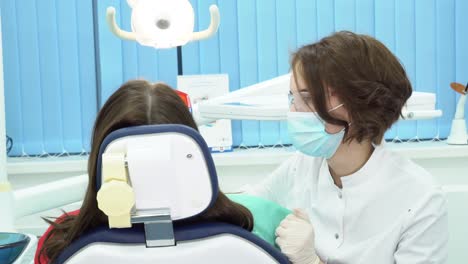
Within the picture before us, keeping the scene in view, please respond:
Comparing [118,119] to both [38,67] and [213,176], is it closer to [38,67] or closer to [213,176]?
[213,176]

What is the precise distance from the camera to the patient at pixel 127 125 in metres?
0.89

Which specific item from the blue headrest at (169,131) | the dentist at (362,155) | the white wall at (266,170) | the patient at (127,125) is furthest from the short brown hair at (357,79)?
the white wall at (266,170)

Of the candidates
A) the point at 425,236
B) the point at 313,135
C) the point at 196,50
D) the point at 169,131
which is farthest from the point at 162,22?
the point at 196,50

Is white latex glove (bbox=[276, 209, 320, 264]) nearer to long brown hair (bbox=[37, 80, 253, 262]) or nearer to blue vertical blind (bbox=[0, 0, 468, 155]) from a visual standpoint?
long brown hair (bbox=[37, 80, 253, 262])

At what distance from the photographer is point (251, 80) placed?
2.88 metres

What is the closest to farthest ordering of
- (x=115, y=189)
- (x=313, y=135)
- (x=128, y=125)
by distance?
1. (x=115, y=189)
2. (x=128, y=125)
3. (x=313, y=135)

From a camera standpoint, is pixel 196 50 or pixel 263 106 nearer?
pixel 263 106

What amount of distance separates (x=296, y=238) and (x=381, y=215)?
1.23 feet

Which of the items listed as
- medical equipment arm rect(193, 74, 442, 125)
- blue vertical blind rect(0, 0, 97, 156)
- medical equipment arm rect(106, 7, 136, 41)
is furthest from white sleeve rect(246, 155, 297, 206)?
blue vertical blind rect(0, 0, 97, 156)

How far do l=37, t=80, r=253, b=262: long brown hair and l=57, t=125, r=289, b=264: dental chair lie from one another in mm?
36

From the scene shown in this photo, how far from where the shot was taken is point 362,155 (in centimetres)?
150

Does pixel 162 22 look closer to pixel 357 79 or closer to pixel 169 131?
pixel 357 79

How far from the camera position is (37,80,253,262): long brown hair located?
891mm

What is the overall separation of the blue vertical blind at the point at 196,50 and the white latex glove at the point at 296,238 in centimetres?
169
